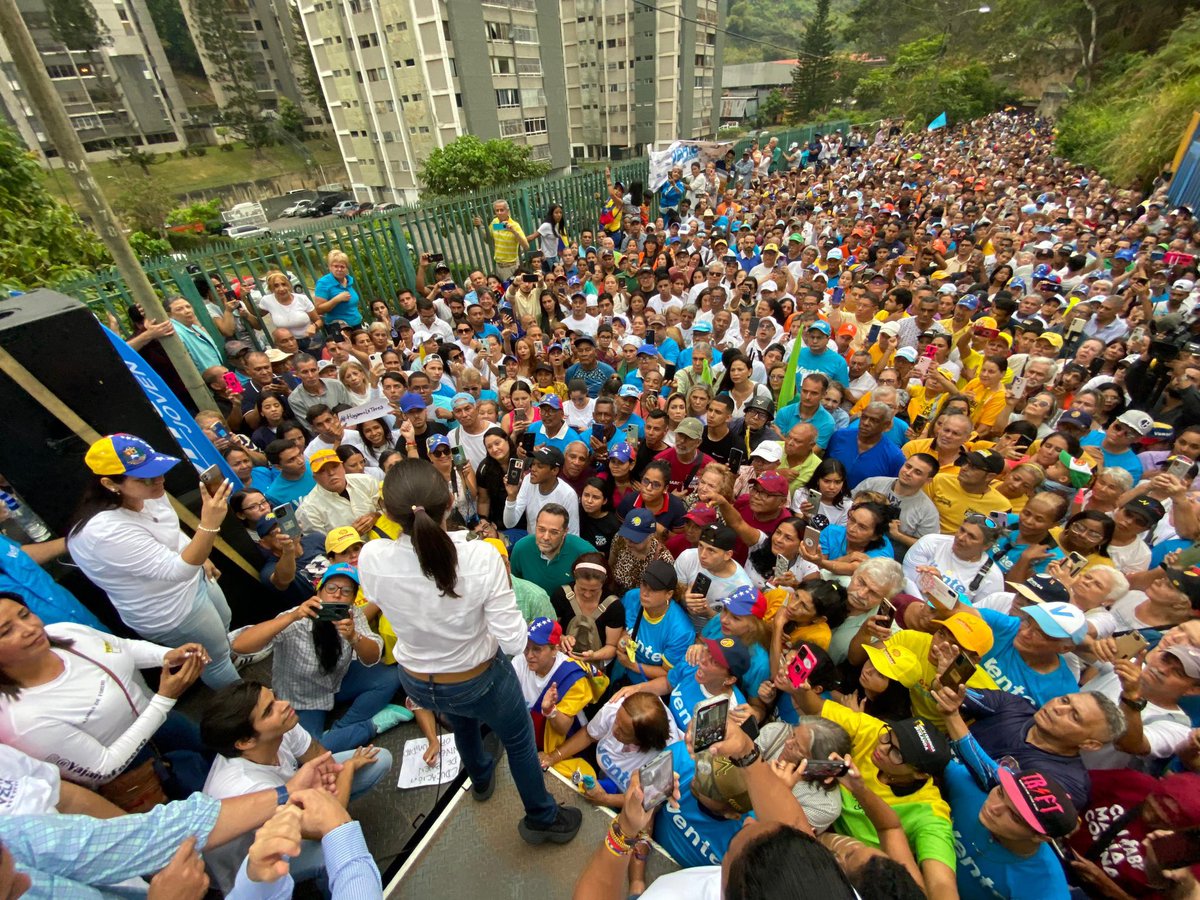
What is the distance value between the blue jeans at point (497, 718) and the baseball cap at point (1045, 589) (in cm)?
294

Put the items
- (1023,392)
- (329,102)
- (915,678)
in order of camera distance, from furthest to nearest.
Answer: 1. (329,102)
2. (1023,392)
3. (915,678)

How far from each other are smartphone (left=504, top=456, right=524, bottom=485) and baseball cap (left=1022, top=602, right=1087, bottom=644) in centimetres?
353

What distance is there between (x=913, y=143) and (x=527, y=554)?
114 ft

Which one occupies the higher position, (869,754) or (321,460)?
(321,460)

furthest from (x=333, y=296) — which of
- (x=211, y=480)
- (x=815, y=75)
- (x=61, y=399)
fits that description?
(x=815, y=75)

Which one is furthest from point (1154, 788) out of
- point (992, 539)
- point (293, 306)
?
point (293, 306)

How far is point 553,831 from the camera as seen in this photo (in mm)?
2572

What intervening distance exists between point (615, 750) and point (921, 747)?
153cm

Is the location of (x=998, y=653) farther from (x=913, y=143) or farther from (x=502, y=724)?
(x=913, y=143)

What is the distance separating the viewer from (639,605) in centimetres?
370

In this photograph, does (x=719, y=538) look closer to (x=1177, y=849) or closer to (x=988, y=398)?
(x=1177, y=849)

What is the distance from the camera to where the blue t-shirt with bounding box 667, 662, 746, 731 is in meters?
3.09

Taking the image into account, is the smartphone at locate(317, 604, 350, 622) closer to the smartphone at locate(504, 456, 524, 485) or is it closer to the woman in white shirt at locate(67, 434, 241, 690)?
the woman in white shirt at locate(67, 434, 241, 690)

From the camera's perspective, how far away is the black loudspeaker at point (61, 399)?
2.84 metres
